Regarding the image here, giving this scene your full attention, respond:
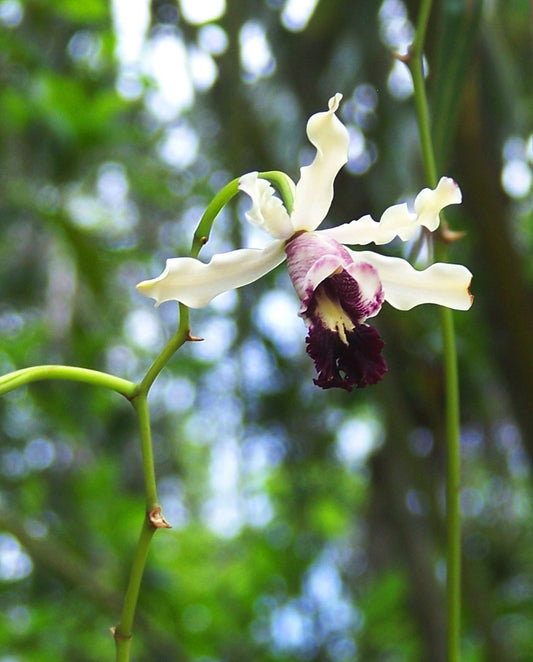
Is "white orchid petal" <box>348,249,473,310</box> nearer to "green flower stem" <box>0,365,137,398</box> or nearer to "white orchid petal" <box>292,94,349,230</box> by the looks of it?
"white orchid petal" <box>292,94,349,230</box>

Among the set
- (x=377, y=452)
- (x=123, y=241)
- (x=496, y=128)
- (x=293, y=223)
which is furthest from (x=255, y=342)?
(x=123, y=241)

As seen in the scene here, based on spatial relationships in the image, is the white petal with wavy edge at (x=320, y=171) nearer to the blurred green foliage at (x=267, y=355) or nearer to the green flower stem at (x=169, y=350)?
the green flower stem at (x=169, y=350)

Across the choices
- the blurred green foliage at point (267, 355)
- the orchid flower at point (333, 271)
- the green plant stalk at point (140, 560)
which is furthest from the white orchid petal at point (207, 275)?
the blurred green foliage at point (267, 355)

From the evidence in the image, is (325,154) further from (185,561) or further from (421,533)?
(185,561)

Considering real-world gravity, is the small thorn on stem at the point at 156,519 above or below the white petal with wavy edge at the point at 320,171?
below

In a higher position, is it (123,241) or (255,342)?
(123,241)

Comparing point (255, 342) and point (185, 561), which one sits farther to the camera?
point (185, 561)

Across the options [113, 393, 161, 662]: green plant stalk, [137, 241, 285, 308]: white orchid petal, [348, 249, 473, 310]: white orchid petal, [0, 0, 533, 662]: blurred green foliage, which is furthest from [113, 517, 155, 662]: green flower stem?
[0, 0, 533, 662]: blurred green foliage
